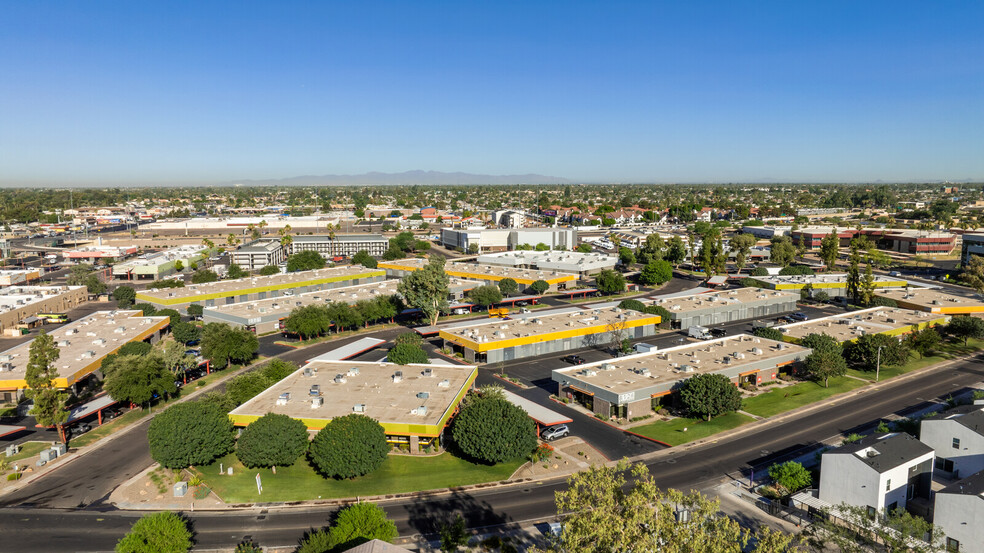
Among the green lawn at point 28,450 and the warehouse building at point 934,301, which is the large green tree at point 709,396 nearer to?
the warehouse building at point 934,301

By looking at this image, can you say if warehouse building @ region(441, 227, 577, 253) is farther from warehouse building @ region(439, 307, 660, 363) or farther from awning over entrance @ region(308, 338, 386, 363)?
awning over entrance @ region(308, 338, 386, 363)

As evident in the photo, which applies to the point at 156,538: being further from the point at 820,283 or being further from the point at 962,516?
the point at 820,283

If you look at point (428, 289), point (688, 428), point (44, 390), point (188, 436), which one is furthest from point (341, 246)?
point (688, 428)

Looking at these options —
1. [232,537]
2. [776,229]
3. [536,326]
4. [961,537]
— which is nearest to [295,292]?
[536,326]

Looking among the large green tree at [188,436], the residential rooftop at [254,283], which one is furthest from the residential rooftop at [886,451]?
the residential rooftop at [254,283]

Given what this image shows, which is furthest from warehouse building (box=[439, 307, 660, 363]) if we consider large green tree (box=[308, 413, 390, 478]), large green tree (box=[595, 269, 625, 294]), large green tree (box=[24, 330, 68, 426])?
large green tree (box=[24, 330, 68, 426])

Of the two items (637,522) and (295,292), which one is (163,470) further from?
(295,292)
